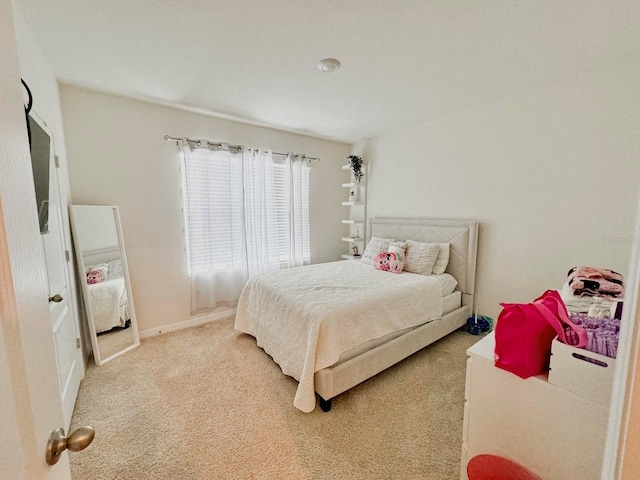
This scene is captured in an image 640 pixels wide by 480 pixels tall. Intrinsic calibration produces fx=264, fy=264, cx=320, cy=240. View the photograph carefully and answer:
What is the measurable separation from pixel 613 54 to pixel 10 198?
3.34 m

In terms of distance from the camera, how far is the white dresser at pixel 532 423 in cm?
97

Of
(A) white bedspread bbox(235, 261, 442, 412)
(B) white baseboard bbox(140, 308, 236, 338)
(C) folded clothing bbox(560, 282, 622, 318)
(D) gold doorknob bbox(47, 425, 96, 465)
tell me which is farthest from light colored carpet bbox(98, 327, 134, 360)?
(C) folded clothing bbox(560, 282, 622, 318)

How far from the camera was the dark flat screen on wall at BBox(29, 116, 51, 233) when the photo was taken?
1522 millimetres

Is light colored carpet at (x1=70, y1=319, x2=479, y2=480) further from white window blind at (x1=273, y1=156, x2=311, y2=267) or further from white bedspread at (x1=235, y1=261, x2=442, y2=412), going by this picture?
white window blind at (x1=273, y1=156, x2=311, y2=267)

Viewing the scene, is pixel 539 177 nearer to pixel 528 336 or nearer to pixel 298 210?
pixel 528 336

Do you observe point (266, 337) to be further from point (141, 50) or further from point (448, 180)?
point (448, 180)

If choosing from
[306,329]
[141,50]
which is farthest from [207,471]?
[141,50]

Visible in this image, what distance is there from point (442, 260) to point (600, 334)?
2090 millimetres

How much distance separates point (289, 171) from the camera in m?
3.76

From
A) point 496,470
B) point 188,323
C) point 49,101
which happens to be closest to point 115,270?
point 188,323

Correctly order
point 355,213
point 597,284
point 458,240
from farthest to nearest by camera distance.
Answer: point 355,213, point 458,240, point 597,284

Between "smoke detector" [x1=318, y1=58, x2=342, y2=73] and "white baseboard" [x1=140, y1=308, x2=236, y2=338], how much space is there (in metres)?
2.94

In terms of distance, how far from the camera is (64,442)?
1.81ft

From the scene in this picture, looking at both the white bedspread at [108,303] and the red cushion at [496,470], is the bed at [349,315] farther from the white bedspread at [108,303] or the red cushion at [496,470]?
the white bedspread at [108,303]
